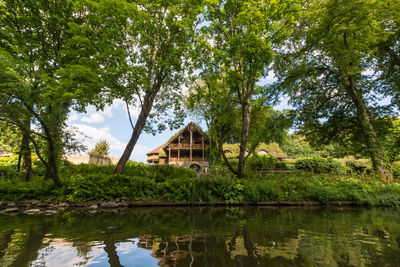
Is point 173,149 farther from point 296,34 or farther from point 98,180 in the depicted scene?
point 296,34

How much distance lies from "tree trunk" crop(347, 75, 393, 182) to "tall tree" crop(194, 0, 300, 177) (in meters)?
7.68

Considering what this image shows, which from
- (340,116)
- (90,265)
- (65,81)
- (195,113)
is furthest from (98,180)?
(340,116)

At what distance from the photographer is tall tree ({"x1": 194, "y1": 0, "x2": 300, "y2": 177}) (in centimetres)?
865

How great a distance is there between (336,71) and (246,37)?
34.2 ft

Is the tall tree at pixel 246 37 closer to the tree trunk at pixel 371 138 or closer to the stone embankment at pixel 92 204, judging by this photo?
the stone embankment at pixel 92 204

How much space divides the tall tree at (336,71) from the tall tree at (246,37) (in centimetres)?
363

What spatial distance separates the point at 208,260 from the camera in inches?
100

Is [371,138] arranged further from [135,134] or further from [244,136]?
[135,134]

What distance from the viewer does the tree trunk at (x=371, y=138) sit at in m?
11.8

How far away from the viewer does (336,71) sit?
46.0 feet

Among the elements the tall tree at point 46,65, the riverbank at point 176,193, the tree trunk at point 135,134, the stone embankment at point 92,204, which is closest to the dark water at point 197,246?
the stone embankment at point 92,204

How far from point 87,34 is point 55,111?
5.00m

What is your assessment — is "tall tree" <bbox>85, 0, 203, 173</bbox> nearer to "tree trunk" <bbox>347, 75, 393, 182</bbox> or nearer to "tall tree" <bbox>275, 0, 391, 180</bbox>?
"tall tree" <bbox>275, 0, 391, 180</bbox>

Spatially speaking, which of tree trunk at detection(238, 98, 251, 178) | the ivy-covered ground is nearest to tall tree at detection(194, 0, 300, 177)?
tree trunk at detection(238, 98, 251, 178)
